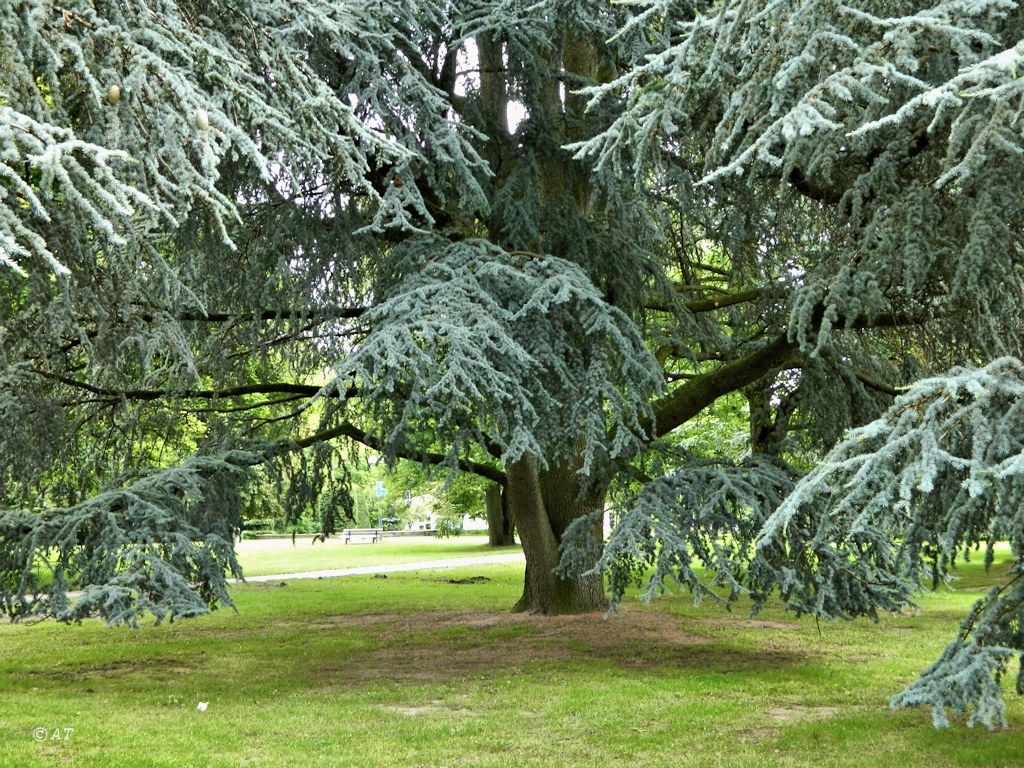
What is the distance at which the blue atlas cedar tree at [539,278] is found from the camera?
5234 millimetres

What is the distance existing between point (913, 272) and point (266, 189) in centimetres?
636

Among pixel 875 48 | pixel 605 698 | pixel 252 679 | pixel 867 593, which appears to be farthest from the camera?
pixel 252 679

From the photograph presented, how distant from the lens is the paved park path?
1019 inches

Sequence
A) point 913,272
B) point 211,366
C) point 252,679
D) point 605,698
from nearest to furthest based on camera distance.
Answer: point 913,272, point 605,698, point 252,679, point 211,366

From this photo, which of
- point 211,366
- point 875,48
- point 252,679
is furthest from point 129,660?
point 875,48

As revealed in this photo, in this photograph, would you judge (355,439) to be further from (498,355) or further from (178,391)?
(498,355)

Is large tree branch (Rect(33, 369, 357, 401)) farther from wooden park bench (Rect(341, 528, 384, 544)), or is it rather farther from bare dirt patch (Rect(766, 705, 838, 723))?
wooden park bench (Rect(341, 528, 384, 544))

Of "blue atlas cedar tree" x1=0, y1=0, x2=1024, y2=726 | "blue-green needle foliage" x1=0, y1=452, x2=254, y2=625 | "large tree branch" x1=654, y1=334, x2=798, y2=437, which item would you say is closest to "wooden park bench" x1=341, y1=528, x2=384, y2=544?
"blue atlas cedar tree" x1=0, y1=0, x2=1024, y2=726

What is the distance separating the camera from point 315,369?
13539mm

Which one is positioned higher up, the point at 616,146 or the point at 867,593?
the point at 616,146

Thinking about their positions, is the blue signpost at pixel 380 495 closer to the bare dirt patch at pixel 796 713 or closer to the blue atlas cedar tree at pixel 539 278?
the blue atlas cedar tree at pixel 539 278

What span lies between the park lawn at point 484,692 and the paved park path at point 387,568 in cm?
866

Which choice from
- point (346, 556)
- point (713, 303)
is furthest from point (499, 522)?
point (713, 303)

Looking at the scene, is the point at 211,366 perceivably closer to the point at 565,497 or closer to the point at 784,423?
the point at 565,497
